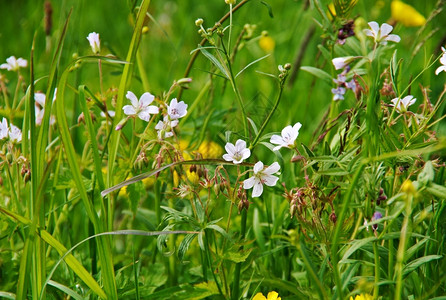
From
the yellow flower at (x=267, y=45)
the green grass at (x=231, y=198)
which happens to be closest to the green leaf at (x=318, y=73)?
the green grass at (x=231, y=198)

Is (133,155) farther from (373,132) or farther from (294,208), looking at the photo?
(373,132)

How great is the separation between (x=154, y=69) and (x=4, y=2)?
1.23 metres

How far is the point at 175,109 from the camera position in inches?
49.1

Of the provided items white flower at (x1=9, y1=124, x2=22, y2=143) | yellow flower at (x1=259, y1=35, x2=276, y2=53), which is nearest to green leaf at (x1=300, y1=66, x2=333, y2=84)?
white flower at (x1=9, y1=124, x2=22, y2=143)

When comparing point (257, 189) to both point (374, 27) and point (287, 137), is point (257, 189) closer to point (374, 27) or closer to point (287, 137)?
point (287, 137)

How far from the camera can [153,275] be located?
1.46 metres

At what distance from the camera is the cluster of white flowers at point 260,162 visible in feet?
3.76

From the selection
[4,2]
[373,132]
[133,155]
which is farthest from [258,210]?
[4,2]

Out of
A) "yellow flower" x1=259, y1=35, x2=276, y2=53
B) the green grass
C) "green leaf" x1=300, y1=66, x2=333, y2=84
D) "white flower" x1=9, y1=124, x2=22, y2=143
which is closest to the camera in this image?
the green grass

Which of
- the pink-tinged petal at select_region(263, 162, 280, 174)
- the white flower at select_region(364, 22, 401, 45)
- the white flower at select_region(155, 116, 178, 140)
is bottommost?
the pink-tinged petal at select_region(263, 162, 280, 174)

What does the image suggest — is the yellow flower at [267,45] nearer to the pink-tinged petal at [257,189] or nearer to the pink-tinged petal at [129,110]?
the pink-tinged petal at [129,110]

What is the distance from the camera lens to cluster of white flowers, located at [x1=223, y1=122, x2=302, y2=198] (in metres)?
1.15

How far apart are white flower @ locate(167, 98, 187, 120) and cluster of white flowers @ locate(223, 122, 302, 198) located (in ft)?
0.53

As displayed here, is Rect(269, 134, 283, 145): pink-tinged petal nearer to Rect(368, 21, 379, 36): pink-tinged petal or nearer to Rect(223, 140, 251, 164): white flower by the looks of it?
Rect(223, 140, 251, 164): white flower
